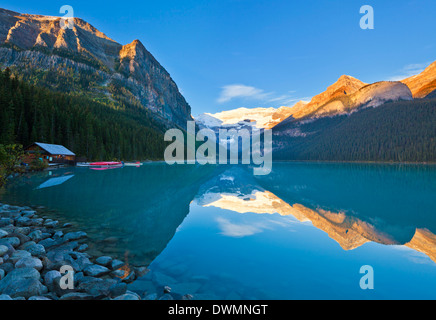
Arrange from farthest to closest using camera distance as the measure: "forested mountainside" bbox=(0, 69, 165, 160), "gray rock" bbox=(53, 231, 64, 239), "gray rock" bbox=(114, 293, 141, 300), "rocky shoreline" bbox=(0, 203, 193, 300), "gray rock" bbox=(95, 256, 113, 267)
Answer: "forested mountainside" bbox=(0, 69, 165, 160) → "gray rock" bbox=(53, 231, 64, 239) → "gray rock" bbox=(95, 256, 113, 267) → "rocky shoreline" bbox=(0, 203, 193, 300) → "gray rock" bbox=(114, 293, 141, 300)

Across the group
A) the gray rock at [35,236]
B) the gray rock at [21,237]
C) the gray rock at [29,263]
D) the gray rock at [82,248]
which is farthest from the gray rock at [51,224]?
the gray rock at [29,263]

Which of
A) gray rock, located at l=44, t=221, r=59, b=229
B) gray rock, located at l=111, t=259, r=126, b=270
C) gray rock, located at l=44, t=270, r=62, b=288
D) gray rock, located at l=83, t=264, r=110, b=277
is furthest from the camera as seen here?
gray rock, located at l=44, t=221, r=59, b=229

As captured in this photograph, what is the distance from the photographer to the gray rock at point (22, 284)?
6375 millimetres

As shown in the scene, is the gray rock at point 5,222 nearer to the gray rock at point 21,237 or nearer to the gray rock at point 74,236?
the gray rock at point 21,237

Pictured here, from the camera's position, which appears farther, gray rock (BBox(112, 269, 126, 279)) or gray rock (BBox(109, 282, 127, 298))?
gray rock (BBox(112, 269, 126, 279))

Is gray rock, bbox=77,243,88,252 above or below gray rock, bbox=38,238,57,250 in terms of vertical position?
below

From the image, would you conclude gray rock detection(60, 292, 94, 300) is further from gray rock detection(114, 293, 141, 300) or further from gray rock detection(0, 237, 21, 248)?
gray rock detection(0, 237, 21, 248)

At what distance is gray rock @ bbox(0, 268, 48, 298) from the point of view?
638 centimetres

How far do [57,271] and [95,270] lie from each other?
48.0 inches

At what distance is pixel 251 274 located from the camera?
952 centimetres

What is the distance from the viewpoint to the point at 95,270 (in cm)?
839

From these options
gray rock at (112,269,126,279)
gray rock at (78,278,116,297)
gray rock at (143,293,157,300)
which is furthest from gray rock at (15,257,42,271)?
gray rock at (143,293,157,300)

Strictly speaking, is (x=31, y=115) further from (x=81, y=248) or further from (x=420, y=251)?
(x=420, y=251)

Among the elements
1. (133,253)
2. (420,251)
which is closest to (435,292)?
(420,251)
